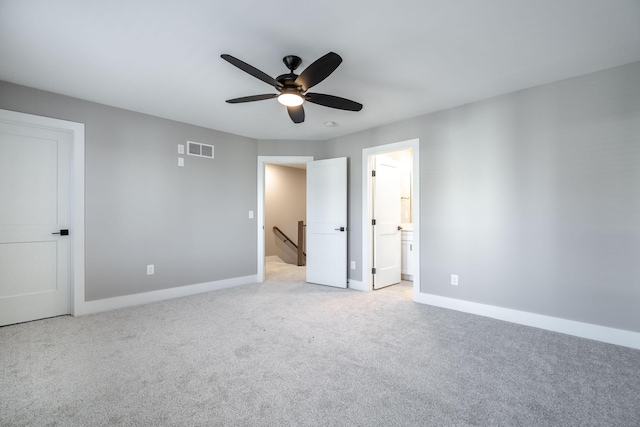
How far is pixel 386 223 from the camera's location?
15.6 feet

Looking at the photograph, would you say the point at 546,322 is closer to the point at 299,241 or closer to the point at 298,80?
the point at 298,80

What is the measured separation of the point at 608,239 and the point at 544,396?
66.3 inches

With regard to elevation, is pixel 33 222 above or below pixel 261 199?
below

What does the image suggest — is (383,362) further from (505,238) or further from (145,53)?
(145,53)

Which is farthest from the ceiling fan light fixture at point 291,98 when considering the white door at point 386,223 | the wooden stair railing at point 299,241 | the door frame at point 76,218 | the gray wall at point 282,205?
the gray wall at point 282,205

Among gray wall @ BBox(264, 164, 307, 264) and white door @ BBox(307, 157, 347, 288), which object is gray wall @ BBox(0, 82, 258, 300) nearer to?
white door @ BBox(307, 157, 347, 288)

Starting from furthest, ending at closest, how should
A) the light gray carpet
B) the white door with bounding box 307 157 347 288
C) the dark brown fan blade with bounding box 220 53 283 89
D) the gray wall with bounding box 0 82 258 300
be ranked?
the white door with bounding box 307 157 347 288, the gray wall with bounding box 0 82 258 300, the dark brown fan blade with bounding box 220 53 283 89, the light gray carpet

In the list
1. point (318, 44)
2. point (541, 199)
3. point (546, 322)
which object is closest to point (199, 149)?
point (318, 44)

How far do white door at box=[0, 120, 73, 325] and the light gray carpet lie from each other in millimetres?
263

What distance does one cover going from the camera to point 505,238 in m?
3.20

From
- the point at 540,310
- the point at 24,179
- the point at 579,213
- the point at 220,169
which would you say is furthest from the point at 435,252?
the point at 24,179

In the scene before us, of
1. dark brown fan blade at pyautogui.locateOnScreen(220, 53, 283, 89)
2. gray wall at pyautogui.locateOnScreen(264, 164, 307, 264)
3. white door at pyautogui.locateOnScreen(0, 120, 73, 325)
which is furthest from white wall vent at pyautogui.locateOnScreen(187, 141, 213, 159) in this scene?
gray wall at pyautogui.locateOnScreen(264, 164, 307, 264)

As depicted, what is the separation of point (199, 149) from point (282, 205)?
3494mm

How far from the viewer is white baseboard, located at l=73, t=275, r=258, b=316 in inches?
134
